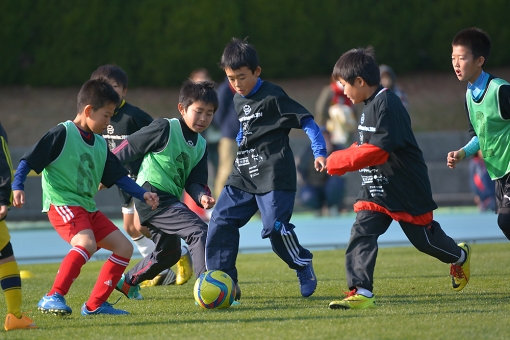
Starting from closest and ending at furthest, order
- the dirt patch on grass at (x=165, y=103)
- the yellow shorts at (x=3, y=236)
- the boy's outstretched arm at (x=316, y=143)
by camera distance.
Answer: the yellow shorts at (x=3, y=236) → the boy's outstretched arm at (x=316, y=143) → the dirt patch on grass at (x=165, y=103)

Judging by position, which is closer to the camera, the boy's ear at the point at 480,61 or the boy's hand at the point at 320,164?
the boy's hand at the point at 320,164

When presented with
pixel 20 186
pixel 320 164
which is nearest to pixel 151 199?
pixel 20 186

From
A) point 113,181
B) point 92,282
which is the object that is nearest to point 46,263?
point 92,282

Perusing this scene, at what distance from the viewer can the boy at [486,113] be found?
5809mm

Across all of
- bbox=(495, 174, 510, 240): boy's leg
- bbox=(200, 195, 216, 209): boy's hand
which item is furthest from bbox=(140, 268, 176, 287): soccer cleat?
bbox=(495, 174, 510, 240): boy's leg

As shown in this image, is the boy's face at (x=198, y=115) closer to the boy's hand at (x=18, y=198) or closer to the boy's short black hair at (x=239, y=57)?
the boy's short black hair at (x=239, y=57)

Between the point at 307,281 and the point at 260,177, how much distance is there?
884 mm

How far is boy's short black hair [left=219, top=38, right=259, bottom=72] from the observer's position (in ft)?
19.2

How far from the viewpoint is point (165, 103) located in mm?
21000

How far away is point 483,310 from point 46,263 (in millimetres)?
5884

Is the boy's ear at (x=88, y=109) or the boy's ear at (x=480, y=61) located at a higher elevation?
the boy's ear at (x=480, y=61)

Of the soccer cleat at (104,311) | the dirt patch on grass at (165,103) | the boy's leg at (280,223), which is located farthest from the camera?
the dirt patch on grass at (165,103)

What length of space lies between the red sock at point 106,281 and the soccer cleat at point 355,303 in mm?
1491

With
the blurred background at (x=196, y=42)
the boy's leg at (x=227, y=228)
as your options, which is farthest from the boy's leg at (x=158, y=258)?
the blurred background at (x=196, y=42)
